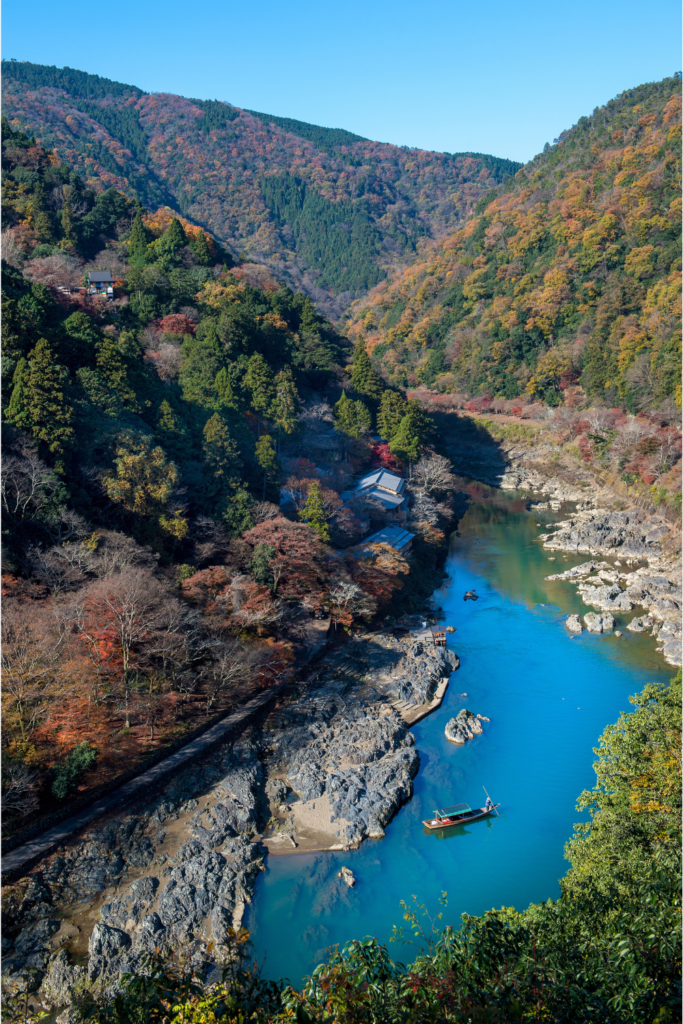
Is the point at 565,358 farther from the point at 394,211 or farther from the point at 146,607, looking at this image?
the point at 394,211

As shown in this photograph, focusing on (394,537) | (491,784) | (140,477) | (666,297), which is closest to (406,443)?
(394,537)

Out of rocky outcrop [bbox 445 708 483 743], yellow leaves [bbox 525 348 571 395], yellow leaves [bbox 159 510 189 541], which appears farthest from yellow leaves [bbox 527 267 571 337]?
rocky outcrop [bbox 445 708 483 743]

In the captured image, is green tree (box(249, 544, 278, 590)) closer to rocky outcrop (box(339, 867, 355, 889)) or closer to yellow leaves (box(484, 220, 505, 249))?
rocky outcrop (box(339, 867, 355, 889))

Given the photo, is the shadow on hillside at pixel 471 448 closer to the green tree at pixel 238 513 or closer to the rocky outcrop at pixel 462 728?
the green tree at pixel 238 513

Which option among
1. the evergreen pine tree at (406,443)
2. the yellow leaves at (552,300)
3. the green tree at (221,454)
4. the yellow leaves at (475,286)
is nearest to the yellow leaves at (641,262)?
the yellow leaves at (552,300)

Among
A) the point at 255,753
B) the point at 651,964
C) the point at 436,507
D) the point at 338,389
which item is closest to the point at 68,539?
the point at 255,753

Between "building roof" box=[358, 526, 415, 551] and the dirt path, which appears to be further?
"building roof" box=[358, 526, 415, 551]
